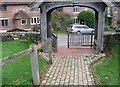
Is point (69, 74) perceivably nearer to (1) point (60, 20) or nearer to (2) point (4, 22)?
(1) point (60, 20)

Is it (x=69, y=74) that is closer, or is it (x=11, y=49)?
(x=69, y=74)

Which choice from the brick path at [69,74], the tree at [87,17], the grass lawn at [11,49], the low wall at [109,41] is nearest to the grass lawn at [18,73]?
the brick path at [69,74]

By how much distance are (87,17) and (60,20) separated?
17.0 ft

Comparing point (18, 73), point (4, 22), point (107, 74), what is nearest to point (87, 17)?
point (4, 22)

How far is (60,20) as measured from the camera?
135ft

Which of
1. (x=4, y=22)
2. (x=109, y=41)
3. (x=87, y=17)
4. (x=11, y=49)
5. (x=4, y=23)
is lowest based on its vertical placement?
(x=11, y=49)

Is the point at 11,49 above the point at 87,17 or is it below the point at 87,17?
below

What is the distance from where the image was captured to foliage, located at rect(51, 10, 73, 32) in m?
39.7

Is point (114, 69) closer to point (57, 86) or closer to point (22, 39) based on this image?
point (57, 86)

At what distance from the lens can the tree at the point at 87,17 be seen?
41.8 meters

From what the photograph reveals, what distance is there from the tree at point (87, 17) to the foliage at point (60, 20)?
224 centimetres

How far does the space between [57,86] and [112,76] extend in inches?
85.0

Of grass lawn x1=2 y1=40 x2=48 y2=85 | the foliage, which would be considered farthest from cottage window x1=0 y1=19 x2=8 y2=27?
grass lawn x1=2 y1=40 x2=48 y2=85

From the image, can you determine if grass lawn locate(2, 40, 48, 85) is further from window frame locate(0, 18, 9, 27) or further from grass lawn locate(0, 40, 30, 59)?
window frame locate(0, 18, 9, 27)
